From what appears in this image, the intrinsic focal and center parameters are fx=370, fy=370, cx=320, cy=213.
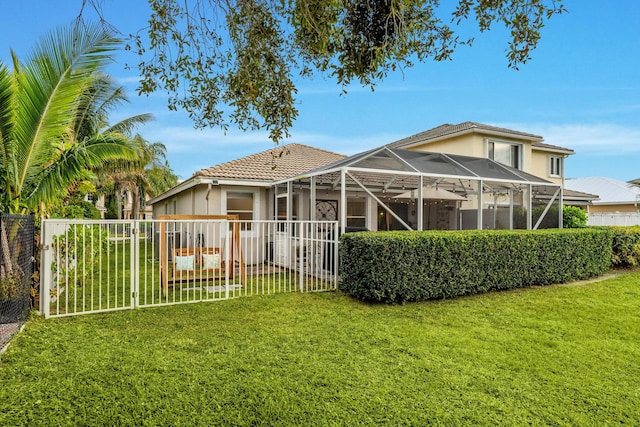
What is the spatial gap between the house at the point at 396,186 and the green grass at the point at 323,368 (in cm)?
358

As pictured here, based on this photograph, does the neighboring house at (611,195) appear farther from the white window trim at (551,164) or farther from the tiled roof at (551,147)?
the tiled roof at (551,147)

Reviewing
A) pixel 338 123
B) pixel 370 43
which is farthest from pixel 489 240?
pixel 370 43

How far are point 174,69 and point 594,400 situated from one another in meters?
6.22

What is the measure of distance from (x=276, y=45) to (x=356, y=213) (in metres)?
11.5

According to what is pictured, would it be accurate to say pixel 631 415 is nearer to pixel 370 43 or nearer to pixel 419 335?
pixel 419 335

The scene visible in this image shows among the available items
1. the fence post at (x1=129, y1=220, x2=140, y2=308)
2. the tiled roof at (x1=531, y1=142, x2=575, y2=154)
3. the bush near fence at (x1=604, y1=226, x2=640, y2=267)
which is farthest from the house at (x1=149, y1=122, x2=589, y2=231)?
the fence post at (x1=129, y1=220, x2=140, y2=308)

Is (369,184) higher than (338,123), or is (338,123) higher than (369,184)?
(338,123)

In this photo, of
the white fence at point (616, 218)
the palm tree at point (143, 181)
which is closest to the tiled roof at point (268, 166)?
the white fence at point (616, 218)

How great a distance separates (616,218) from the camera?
21.8 metres

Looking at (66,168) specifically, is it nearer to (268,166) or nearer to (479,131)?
(268,166)

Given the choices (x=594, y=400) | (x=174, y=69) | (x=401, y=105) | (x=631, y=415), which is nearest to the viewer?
(x=631, y=415)

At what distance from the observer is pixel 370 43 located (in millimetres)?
4484

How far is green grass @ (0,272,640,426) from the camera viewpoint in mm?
3498

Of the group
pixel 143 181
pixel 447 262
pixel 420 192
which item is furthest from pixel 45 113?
pixel 143 181
